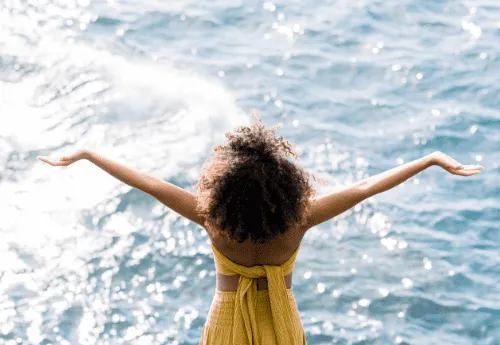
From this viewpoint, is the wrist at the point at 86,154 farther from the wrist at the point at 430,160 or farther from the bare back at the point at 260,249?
the wrist at the point at 430,160

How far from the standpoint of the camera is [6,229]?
7.70 metres

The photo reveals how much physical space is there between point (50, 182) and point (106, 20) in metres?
3.45

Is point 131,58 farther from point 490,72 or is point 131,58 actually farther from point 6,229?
point 490,72

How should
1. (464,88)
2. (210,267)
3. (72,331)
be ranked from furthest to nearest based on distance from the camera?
1. (464,88)
2. (210,267)
3. (72,331)

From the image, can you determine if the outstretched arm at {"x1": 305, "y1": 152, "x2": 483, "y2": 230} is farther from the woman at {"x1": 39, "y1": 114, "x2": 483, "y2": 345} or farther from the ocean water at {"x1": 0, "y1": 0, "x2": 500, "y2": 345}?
the ocean water at {"x1": 0, "y1": 0, "x2": 500, "y2": 345}

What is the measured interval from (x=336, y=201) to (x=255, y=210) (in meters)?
0.40

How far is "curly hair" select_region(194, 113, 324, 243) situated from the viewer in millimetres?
3424

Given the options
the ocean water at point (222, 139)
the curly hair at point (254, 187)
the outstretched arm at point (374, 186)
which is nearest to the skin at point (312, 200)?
the outstretched arm at point (374, 186)

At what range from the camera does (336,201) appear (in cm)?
367

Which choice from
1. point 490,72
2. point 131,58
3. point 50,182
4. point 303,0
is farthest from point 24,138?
point 490,72

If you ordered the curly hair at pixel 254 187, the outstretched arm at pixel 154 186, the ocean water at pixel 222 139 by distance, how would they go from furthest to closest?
the ocean water at pixel 222 139, the outstretched arm at pixel 154 186, the curly hair at pixel 254 187

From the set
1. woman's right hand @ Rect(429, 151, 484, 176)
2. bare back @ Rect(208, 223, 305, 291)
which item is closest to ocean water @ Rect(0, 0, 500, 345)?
bare back @ Rect(208, 223, 305, 291)

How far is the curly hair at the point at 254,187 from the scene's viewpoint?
11.2 feet

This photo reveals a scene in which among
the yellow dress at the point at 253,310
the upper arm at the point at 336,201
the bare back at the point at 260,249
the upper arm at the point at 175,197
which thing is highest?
the upper arm at the point at 175,197
